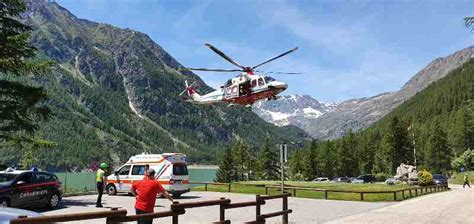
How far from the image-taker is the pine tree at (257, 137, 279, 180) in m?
106

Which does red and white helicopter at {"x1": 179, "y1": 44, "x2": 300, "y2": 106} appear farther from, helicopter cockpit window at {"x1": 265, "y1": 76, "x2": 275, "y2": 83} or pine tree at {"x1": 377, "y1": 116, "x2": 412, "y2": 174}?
pine tree at {"x1": 377, "y1": 116, "x2": 412, "y2": 174}

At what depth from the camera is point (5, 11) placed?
24.0 m

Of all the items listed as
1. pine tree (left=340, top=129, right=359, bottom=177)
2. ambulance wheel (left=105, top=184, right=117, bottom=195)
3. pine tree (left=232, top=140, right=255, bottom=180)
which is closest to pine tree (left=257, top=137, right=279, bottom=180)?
→ pine tree (left=232, top=140, right=255, bottom=180)

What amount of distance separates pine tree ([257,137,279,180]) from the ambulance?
249 ft

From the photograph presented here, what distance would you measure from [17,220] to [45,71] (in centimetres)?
1598

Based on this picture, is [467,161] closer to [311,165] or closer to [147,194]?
[311,165]

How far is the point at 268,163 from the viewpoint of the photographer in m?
107

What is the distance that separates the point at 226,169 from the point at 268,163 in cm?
929

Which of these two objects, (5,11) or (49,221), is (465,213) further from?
(5,11)

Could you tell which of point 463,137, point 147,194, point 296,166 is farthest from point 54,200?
point 463,137

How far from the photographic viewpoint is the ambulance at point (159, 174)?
29.6 m

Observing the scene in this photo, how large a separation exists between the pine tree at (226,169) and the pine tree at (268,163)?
6229 millimetres

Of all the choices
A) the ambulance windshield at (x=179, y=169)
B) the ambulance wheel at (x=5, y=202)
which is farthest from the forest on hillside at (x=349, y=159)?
Result: the ambulance wheel at (x=5, y=202)

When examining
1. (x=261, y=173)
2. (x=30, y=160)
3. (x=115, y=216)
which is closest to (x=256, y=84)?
(x=115, y=216)
